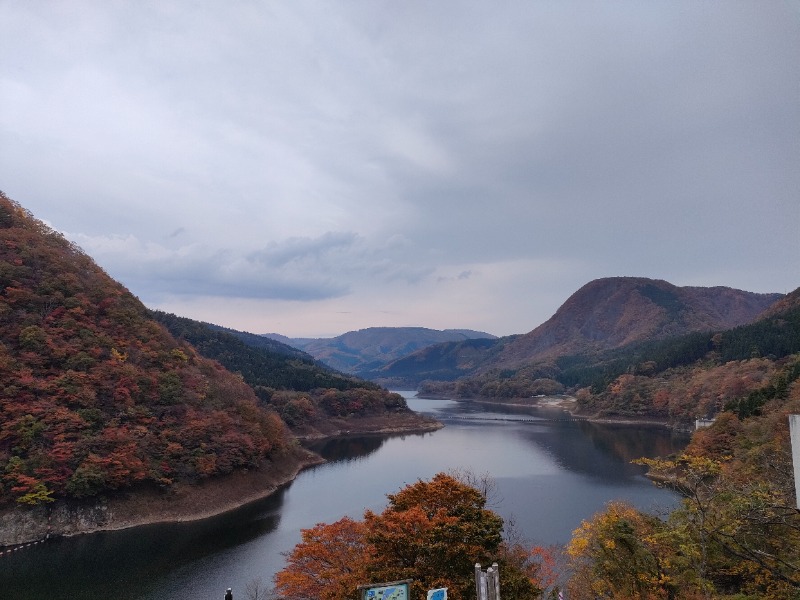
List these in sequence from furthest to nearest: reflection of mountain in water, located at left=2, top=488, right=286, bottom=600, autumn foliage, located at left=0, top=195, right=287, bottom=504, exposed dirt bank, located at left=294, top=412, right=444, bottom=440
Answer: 1. exposed dirt bank, located at left=294, top=412, right=444, bottom=440
2. autumn foliage, located at left=0, top=195, right=287, bottom=504
3. reflection of mountain in water, located at left=2, top=488, right=286, bottom=600

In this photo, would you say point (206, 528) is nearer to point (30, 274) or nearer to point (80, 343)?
point (80, 343)

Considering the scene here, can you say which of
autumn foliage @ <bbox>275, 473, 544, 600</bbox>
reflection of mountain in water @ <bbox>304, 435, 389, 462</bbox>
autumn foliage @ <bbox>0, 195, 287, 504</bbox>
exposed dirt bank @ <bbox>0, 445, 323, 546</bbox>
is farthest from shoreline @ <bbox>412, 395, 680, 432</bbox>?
autumn foliage @ <bbox>275, 473, 544, 600</bbox>

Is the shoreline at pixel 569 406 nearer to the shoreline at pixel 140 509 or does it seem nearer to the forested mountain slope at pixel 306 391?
the forested mountain slope at pixel 306 391

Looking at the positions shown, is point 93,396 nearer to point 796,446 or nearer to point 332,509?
point 332,509

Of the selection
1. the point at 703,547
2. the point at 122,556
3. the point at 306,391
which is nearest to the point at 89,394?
the point at 122,556

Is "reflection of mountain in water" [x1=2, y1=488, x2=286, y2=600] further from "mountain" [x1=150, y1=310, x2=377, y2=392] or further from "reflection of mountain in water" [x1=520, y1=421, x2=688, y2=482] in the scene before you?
"mountain" [x1=150, y1=310, x2=377, y2=392]

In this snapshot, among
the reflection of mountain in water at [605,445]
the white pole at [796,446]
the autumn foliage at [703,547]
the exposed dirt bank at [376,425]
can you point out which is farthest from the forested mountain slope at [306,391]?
the white pole at [796,446]

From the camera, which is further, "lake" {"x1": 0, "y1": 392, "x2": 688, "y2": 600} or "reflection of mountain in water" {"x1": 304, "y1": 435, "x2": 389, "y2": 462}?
"reflection of mountain in water" {"x1": 304, "y1": 435, "x2": 389, "y2": 462}
